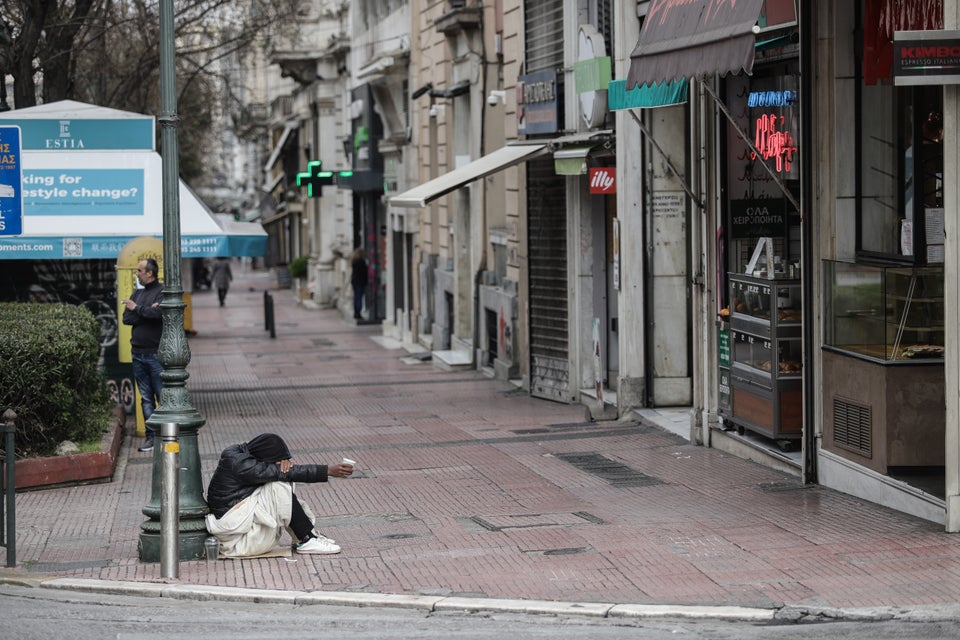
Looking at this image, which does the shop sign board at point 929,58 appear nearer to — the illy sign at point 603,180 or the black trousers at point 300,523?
the black trousers at point 300,523

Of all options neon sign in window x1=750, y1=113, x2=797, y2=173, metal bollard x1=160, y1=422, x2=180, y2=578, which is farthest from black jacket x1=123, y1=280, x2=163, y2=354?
neon sign in window x1=750, y1=113, x2=797, y2=173

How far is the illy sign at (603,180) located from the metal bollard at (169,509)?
8.76 meters

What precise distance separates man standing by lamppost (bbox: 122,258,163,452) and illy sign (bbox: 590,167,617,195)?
543cm

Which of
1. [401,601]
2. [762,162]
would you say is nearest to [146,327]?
[762,162]

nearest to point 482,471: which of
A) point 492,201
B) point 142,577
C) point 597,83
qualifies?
point 142,577

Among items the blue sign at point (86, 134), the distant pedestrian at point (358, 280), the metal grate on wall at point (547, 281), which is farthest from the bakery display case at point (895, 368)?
the distant pedestrian at point (358, 280)

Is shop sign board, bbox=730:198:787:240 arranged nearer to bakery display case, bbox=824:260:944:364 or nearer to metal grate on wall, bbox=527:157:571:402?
bakery display case, bbox=824:260:944:364

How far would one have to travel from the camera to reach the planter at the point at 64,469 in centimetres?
1228

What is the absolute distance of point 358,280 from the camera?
125 ft

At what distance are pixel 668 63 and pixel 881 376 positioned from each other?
3.16 metres

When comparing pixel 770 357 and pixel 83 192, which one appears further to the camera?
pixel 83 192

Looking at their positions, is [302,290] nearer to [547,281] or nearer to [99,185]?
[547,281]

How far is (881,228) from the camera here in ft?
36.5

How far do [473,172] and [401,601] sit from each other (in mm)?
11391
